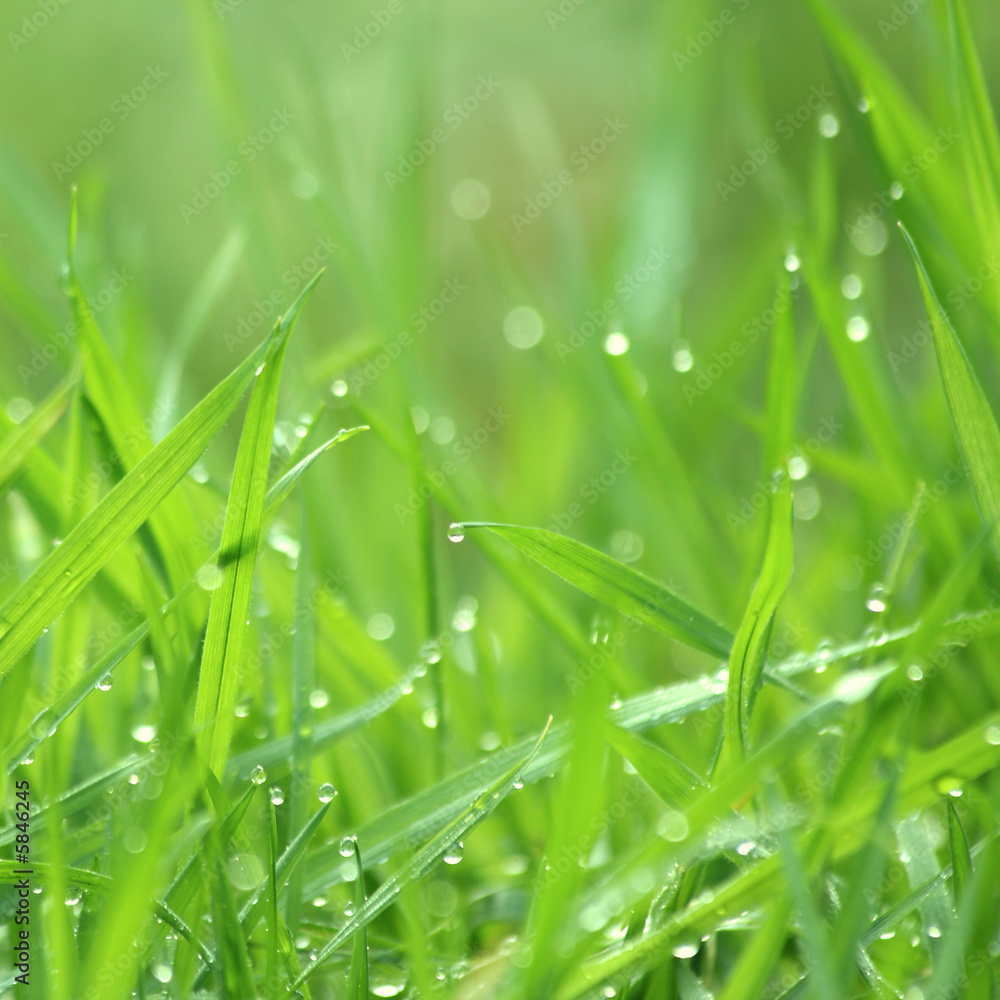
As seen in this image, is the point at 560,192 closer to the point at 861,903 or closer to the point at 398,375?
the point at 398,375

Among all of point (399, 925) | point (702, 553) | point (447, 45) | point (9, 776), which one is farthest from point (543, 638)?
point (447, 45)

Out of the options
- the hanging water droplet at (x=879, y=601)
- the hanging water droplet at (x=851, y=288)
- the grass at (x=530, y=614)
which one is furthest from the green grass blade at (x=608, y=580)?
the hanging water droplet at (x=851, y=288)

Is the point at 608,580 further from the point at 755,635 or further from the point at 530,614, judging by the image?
the point at 530,614

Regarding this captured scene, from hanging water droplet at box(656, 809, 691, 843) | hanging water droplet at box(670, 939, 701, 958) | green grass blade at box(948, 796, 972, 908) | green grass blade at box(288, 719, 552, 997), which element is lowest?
green grass blade at box(948, 796, 972, 908)

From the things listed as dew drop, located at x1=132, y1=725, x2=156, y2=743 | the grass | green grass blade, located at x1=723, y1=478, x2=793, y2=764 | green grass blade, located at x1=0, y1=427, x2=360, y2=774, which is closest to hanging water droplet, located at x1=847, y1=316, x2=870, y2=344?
the grass

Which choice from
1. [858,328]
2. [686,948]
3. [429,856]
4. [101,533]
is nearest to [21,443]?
[101,533]

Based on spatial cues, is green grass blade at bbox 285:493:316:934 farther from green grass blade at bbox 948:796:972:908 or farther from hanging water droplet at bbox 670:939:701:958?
green grass blade at bbox 948:796:972:908

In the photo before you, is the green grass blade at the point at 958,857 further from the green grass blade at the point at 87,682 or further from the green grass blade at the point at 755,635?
the green grass blade at the point at 87,682
